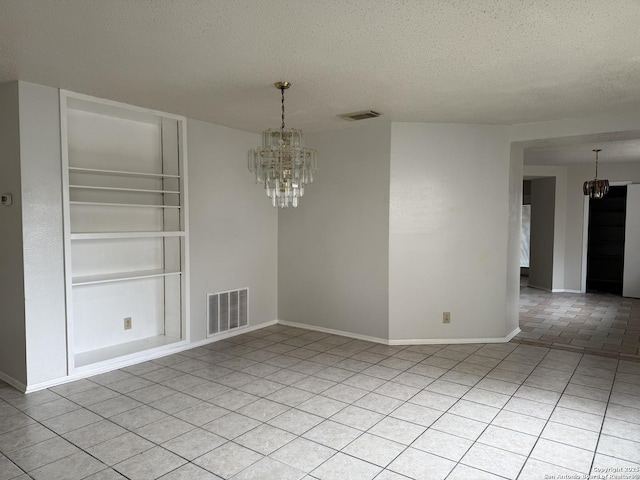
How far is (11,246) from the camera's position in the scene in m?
3.46

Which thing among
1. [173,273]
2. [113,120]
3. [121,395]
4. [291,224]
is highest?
[113,120]

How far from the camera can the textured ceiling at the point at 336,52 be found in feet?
7.09

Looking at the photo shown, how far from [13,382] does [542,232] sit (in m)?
8.43

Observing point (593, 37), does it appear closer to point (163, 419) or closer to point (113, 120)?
point (163, 419)

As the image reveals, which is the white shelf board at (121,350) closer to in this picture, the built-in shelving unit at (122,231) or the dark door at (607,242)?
the built-in shelving unit at (122,231)

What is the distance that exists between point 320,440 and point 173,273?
2442 mm

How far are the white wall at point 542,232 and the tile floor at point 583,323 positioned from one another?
0.59 m

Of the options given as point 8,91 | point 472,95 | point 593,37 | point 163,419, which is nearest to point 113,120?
point 8,91

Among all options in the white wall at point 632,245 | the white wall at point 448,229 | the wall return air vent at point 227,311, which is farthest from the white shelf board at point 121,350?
the white wall at point 632,245

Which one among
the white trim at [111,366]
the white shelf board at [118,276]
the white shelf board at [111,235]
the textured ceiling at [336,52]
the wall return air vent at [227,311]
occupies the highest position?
the textured ceiling at [336,52]

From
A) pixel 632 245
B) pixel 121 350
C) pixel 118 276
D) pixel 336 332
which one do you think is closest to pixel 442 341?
pixel 336 332

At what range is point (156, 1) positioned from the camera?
6.81 ft

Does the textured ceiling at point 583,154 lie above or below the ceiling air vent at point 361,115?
below

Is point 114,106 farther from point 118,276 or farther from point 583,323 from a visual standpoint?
point 583,323
